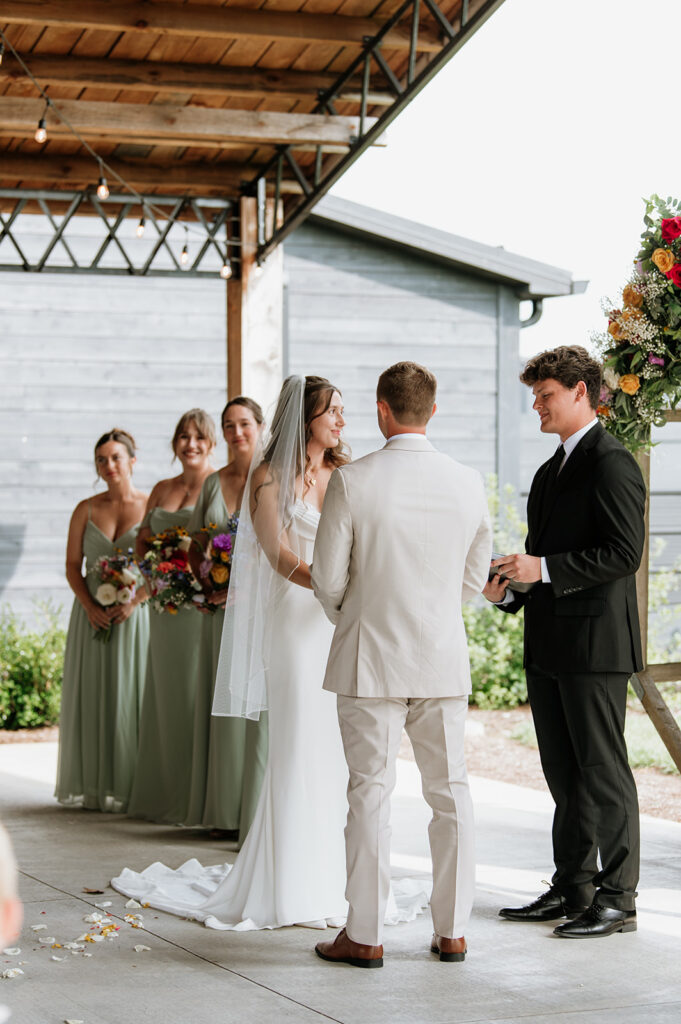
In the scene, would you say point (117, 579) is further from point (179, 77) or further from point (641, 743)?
point (641, 743)

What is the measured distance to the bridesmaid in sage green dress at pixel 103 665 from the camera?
23.8 ft

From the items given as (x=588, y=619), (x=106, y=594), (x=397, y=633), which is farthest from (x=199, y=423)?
(x=397, y=633)

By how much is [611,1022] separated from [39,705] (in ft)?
25.4

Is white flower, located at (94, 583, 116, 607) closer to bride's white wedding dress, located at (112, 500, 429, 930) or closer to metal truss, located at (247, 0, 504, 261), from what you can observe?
bride's white wedding dress, located at (112, 500, 429, 930)

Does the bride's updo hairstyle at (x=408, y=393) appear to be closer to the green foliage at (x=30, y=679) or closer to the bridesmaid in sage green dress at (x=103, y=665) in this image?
the bridesmaid in sage green dress at (x=103, y=665)

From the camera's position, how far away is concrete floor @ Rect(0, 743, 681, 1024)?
3.76 meters

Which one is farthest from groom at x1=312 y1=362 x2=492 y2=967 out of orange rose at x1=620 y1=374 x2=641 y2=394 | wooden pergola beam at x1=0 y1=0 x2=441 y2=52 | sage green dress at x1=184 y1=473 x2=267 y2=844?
wooden pergola beam at x1=0 y1=0 x2=441 y2=52

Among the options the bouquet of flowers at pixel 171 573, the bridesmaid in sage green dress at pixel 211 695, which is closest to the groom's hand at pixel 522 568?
the bridesmaid in sage green dress at pixel 211 695

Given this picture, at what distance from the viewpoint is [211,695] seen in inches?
255

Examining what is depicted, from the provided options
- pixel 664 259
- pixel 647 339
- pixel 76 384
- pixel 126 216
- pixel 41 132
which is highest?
pixel 126 216

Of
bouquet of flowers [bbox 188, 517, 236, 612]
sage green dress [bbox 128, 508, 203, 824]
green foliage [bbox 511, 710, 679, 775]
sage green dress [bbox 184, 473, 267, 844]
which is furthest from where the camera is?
green foliage [bbox 511, 710, 679, 775]


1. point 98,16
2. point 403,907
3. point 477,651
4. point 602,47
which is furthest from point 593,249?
point 403,907

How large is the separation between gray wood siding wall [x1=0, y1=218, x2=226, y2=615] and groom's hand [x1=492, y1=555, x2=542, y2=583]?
25.9ft

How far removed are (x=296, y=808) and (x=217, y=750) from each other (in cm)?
168
